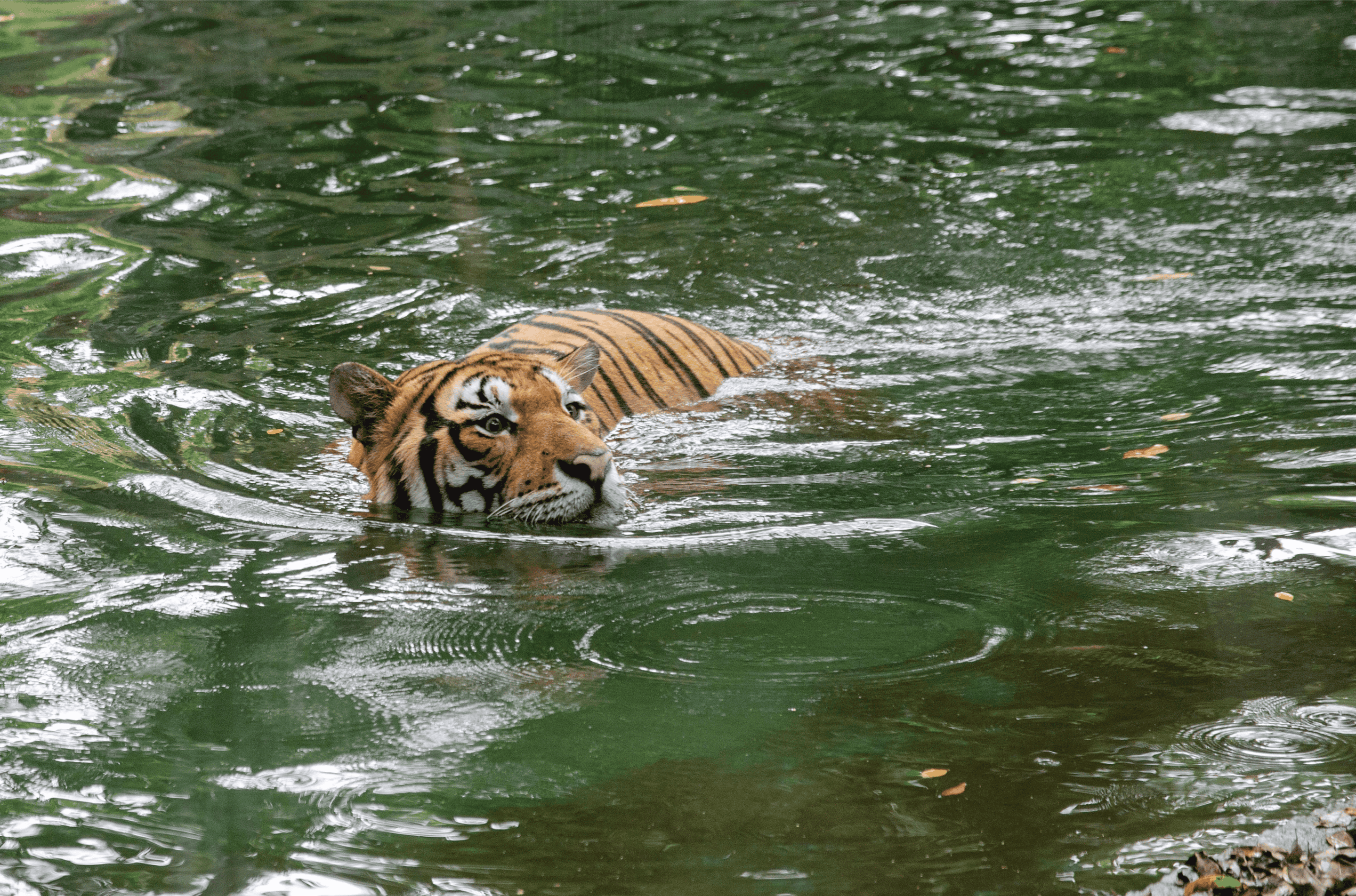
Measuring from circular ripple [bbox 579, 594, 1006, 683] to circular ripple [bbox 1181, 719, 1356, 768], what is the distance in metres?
0.50

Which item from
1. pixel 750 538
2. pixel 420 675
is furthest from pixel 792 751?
pixel 750 538

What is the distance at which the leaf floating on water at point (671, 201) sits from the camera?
7.37 metres

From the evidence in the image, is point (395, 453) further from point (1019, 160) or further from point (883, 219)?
point (1019, 160)

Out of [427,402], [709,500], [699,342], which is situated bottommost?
[709,500]

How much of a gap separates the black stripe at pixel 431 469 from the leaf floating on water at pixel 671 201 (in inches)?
156

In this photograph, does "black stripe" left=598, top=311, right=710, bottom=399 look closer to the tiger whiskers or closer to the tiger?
the tiger

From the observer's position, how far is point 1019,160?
787 centimetres

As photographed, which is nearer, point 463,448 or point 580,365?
point 463,448

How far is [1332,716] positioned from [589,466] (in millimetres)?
1837

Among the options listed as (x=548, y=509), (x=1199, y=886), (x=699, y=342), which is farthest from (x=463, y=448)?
(x=1199, y=886)

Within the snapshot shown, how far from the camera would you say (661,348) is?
191 inches

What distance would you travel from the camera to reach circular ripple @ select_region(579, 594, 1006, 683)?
248cm

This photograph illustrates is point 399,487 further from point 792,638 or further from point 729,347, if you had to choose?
point 729,347

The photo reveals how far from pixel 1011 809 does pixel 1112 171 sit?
6.35m
